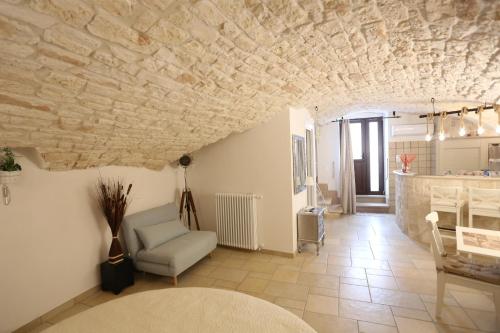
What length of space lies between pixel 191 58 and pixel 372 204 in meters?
6.07

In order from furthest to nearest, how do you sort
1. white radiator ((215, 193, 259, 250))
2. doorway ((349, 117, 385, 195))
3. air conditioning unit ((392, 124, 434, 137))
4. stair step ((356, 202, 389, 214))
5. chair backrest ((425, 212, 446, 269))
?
1. doorway ((349, 117, 385, 195))
2. stair step ((356, 202, 389, 214))
3. air conditioning unit ((392, 124, 434, 137))
4. white radiator ((215, 193, 259, 250))
5. chair backrest ((425, 212, 446, 269))

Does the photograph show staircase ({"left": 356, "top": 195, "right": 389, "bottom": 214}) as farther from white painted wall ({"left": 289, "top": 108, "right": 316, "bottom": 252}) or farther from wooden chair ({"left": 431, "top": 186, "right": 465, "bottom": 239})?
white painted wall ({"left": 289, "top": 108, "right": 316, "bottom": 252})

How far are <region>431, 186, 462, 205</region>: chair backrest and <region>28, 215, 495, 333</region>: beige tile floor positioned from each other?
80 centimetres

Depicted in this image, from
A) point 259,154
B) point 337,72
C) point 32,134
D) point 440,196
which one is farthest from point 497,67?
point 32,134

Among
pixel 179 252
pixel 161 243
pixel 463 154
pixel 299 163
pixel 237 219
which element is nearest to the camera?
pixel 179 252

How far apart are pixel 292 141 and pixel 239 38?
7.68ft

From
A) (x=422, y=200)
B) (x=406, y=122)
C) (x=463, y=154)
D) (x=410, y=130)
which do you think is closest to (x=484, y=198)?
(x=422, y=200)

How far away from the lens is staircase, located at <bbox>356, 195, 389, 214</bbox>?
617cm

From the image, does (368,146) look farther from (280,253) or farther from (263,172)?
(280,253)

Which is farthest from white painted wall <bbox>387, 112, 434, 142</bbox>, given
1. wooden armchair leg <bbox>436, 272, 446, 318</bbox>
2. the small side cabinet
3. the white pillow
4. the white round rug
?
the white round rug

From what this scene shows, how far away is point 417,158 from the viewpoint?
19.9 feet

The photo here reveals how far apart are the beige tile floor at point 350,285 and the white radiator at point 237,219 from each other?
20 cm

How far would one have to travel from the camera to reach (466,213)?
12.7 feet

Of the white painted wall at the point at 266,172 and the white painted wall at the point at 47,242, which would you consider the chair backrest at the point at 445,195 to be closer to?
the white painted wall at the point at 266,172
